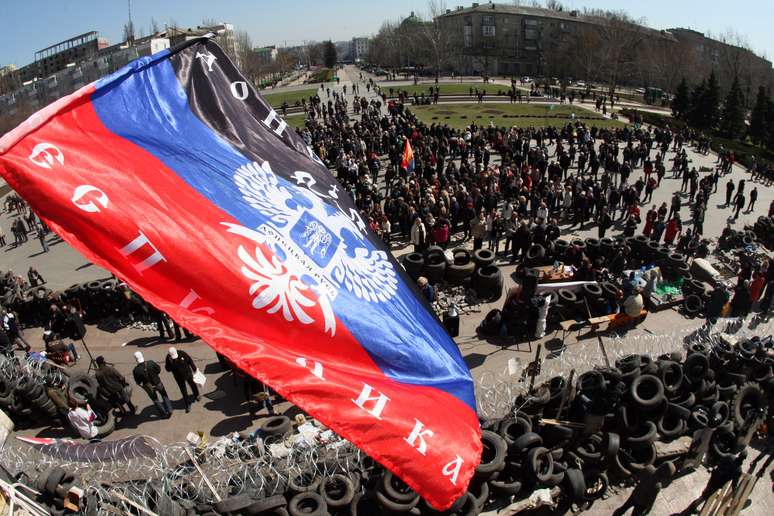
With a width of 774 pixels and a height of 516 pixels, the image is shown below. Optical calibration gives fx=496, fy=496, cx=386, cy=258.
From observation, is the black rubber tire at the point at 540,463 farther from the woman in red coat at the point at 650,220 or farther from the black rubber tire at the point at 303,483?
the woman in red coat at the point at 650,220

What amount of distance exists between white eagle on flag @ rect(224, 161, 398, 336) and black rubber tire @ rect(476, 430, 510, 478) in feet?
14.0

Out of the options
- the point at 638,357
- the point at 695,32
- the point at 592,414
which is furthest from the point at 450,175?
the point at 695,32

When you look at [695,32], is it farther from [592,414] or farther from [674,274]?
[592,414]

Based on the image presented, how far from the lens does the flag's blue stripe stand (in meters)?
4.53

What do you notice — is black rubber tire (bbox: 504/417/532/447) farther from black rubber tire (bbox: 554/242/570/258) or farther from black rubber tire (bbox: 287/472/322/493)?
black rubber tire (bbox: 554/242/570/258)

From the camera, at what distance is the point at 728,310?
46.8ft

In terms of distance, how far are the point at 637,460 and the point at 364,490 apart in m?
4.97

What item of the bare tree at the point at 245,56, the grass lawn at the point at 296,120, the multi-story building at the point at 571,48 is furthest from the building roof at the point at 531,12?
the grass lawn at the point at 296,120

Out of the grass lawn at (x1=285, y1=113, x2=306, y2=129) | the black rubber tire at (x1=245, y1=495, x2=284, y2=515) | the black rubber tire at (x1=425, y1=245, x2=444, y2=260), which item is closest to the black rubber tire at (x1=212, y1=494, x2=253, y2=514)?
the black rubber tire at (x1=245, y1=495, x2=284, y2=515)

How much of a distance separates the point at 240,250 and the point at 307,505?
17.4ft

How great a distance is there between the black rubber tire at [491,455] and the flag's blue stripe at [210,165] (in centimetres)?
350

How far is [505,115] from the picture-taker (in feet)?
156

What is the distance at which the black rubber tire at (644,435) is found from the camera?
884 cm

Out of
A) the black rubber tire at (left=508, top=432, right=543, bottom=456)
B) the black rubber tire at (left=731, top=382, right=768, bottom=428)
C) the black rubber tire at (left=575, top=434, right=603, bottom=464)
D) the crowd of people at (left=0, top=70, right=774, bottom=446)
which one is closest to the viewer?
the black rubber tire at (left=508, top=432, right=543, bottom=456)
